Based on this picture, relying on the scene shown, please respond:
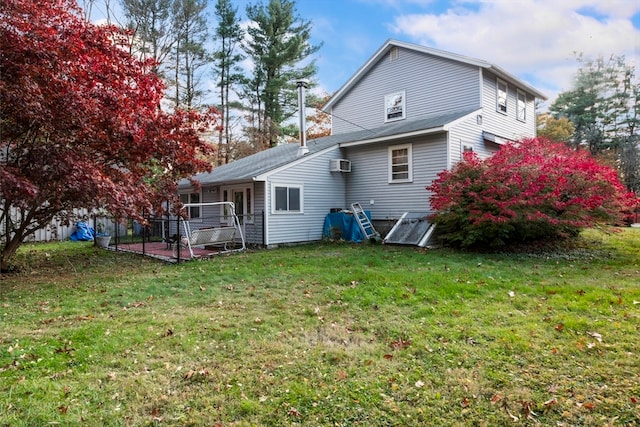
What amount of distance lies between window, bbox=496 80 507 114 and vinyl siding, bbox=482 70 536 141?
0.23 metres

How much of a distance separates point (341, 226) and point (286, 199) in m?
2.19

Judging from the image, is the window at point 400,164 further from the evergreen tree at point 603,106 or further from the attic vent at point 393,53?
the evergreen tree at point 603,106

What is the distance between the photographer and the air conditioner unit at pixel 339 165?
13711mm

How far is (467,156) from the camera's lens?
404 inches

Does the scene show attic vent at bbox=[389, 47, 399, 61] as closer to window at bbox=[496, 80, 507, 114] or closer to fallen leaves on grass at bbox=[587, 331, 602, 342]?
window at bbox=[496, 80, 507, 114]

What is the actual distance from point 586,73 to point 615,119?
5300 millimetres

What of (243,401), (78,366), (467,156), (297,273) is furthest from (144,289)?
(467,156)

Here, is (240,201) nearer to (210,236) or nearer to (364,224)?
(210,236)

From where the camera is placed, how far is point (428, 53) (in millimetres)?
14250

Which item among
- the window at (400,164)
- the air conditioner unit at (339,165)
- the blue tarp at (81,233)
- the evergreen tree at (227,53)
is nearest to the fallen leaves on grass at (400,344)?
the window at (400,164)

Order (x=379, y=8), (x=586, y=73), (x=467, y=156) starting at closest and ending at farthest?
(x=467, y=156), (x=379, y=8), (x=586, y=73)

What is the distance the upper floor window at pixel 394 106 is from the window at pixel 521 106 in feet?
16.1

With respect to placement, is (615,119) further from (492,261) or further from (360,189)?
(492,261)


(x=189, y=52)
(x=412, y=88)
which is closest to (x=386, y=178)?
(x=412, y=88)
